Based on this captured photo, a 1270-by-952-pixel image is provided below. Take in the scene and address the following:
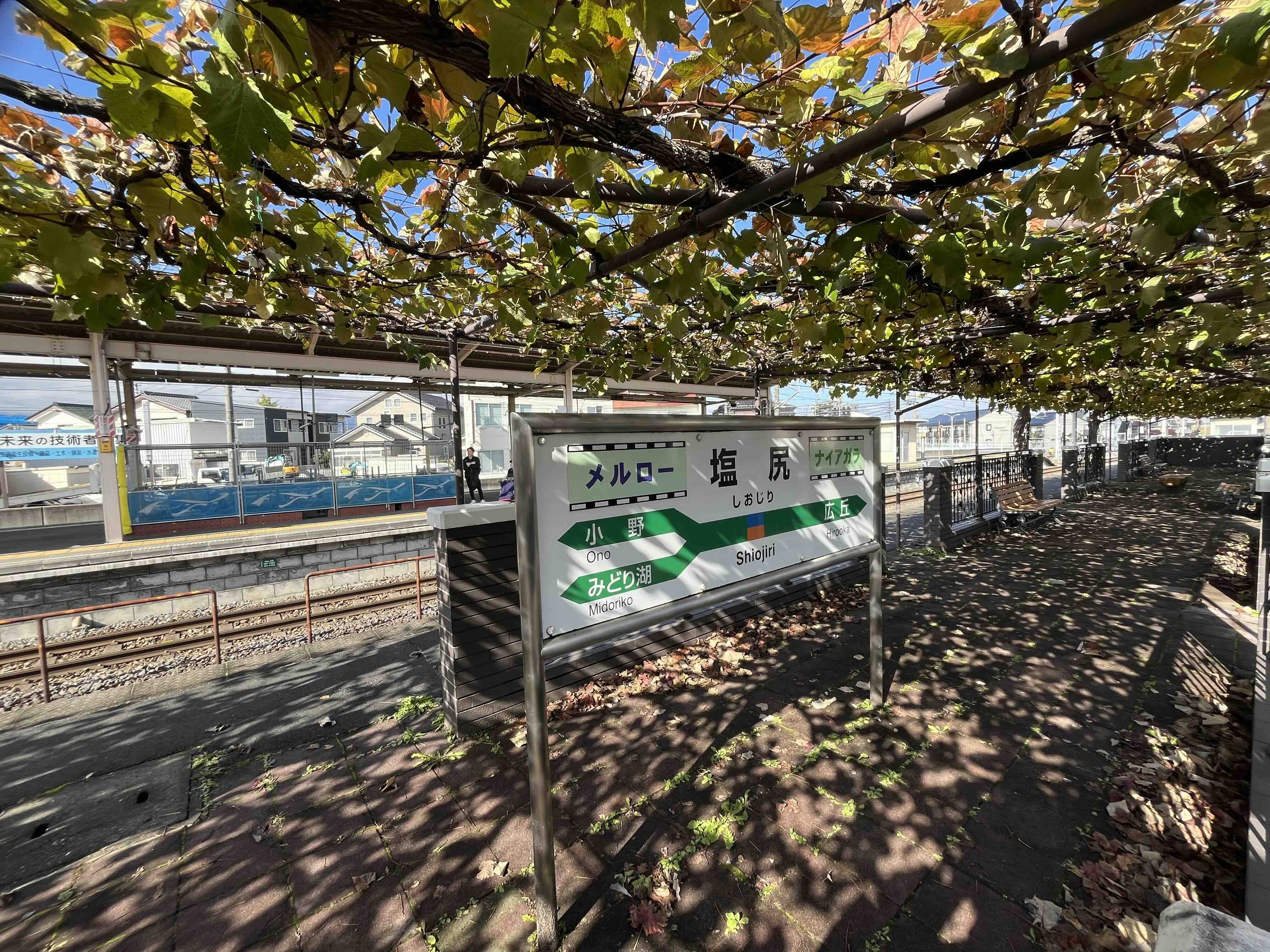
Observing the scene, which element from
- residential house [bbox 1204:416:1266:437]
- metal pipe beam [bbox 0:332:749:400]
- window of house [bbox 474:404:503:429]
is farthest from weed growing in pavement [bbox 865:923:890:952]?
residential house [bbox 1204:416:1266:437]

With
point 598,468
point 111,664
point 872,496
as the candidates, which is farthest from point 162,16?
point 111,664

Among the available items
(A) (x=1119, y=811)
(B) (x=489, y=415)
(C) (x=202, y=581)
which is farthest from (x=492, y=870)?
(B) (x=489, y=415)

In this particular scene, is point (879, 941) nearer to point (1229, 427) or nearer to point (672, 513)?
point (672, 513)

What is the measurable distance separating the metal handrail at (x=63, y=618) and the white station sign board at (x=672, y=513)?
6074mm

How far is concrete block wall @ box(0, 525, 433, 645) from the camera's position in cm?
757

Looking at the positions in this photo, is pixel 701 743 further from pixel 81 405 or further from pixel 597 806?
pixel 81 405

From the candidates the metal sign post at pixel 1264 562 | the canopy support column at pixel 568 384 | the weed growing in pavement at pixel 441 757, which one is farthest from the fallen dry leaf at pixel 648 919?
the canopy support column at pixel 568 384

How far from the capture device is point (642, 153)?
2170mm

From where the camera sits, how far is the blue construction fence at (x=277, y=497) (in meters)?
12.1

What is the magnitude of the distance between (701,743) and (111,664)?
26.6ft

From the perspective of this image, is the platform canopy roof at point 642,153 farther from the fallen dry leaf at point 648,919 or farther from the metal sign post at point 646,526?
the fallen dry leaf at point 648,919

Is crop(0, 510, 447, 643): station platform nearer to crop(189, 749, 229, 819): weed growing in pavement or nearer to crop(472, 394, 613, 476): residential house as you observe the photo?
crop(189, 749, 229, 819): weed growing in pavement

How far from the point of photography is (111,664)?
6.46 meters

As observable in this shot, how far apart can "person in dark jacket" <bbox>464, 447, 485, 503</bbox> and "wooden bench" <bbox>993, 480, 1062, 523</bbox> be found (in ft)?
43.0
